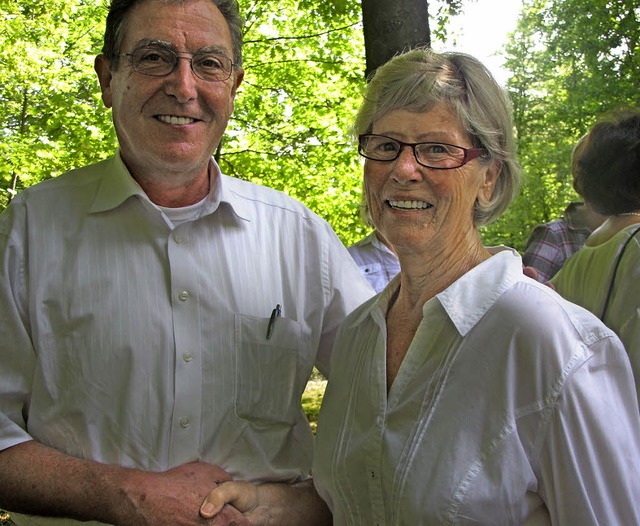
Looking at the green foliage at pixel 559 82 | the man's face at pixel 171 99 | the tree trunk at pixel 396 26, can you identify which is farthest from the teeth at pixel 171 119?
the green foliage at pixel 559 82

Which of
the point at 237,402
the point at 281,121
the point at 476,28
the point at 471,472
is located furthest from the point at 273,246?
the point at 476,28

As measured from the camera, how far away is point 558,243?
514 centimetres

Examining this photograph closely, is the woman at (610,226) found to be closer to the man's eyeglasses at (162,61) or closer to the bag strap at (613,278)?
the bag strap at (613,278)

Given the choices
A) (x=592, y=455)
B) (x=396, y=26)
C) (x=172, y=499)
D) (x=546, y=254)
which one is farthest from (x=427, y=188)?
(x=546, y=254)

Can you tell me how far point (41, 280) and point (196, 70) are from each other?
2.93 ft

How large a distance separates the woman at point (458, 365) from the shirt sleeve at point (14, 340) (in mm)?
1000

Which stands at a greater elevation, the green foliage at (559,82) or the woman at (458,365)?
the green foliage at (559,82)

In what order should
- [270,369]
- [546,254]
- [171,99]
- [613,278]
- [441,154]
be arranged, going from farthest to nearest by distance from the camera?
[546,254]
[613,278]
[270,369]
[171,99]
[441,154]

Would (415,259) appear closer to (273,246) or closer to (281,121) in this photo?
(273,246)

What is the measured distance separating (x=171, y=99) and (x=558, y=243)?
3553mm

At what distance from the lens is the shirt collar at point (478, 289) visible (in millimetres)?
1858

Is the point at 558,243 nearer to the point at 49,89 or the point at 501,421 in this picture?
the point at 501,421

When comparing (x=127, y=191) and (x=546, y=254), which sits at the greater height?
(x=127, y=191)

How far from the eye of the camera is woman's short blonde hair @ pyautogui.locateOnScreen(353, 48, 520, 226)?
209cm
